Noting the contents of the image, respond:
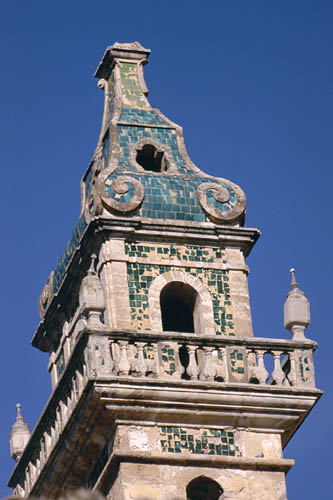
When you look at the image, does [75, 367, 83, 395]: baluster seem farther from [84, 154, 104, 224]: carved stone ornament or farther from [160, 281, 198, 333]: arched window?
[84, 154, 104, 224]: carved stone ornament

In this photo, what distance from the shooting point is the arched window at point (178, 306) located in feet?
140

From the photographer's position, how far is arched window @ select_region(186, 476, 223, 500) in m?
40.0

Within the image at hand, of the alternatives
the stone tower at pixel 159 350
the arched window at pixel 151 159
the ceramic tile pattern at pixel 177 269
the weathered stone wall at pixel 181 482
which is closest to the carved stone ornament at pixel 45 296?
the stone tower at pixel 159 350

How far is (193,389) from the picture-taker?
40.2 metres

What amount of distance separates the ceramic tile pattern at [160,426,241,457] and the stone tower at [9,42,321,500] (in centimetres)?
2

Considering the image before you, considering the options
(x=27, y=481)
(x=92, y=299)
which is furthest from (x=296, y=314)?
(x=27, y=481)

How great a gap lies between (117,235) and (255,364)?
149 inches

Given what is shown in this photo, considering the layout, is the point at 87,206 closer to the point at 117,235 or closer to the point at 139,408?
the point at 117,235

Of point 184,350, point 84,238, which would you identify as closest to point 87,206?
point 84,238

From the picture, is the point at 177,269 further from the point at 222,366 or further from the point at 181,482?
the point at 181,482

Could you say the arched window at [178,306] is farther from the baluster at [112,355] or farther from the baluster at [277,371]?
the baluster at [112,355]

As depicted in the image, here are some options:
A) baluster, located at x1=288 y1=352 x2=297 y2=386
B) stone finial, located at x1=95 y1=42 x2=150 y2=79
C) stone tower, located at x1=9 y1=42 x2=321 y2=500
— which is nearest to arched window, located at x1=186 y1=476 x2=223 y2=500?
stone tower, located at x1=9 y1=42 x2=321 y2=500

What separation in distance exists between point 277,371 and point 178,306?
10.5 feet

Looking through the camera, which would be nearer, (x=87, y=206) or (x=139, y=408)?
(x=139, y=408)
